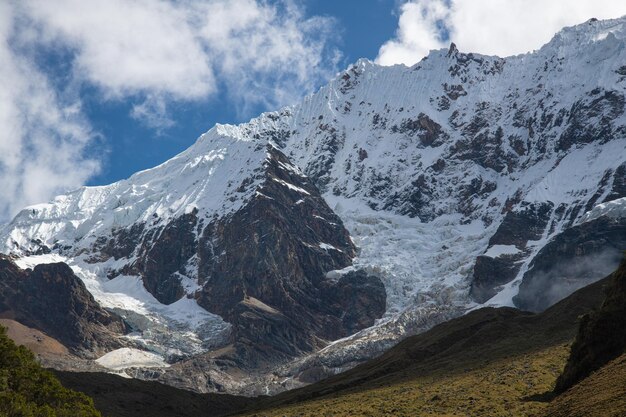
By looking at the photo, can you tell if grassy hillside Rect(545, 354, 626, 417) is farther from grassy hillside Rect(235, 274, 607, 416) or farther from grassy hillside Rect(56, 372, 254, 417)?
grassy hillside Rect(56, 372, 254, 417)

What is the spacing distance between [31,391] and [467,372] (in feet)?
169

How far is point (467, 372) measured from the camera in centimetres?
11006

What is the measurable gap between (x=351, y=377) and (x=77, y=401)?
250ft

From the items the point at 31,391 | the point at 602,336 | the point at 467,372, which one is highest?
the point at 31,391

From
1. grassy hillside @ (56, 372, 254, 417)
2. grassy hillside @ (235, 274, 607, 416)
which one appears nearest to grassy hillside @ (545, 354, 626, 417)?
grassy hillside @ (235, 274, 607, 416)

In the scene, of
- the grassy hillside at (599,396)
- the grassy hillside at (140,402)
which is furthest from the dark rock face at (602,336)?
the grassy hillside at (140,402)

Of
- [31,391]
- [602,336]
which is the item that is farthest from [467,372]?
[31,391]

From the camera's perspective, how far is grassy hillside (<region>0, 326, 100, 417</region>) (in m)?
78.6

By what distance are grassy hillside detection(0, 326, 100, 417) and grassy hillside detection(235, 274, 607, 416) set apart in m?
27.6

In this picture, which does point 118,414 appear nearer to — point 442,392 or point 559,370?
point 442,392

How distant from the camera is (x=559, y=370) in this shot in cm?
8662

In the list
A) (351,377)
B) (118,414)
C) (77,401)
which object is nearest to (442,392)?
(77,401)

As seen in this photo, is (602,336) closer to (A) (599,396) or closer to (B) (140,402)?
(A) (599,396)

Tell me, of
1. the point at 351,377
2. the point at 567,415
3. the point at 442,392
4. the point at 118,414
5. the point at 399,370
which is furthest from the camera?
the point at 118,414
